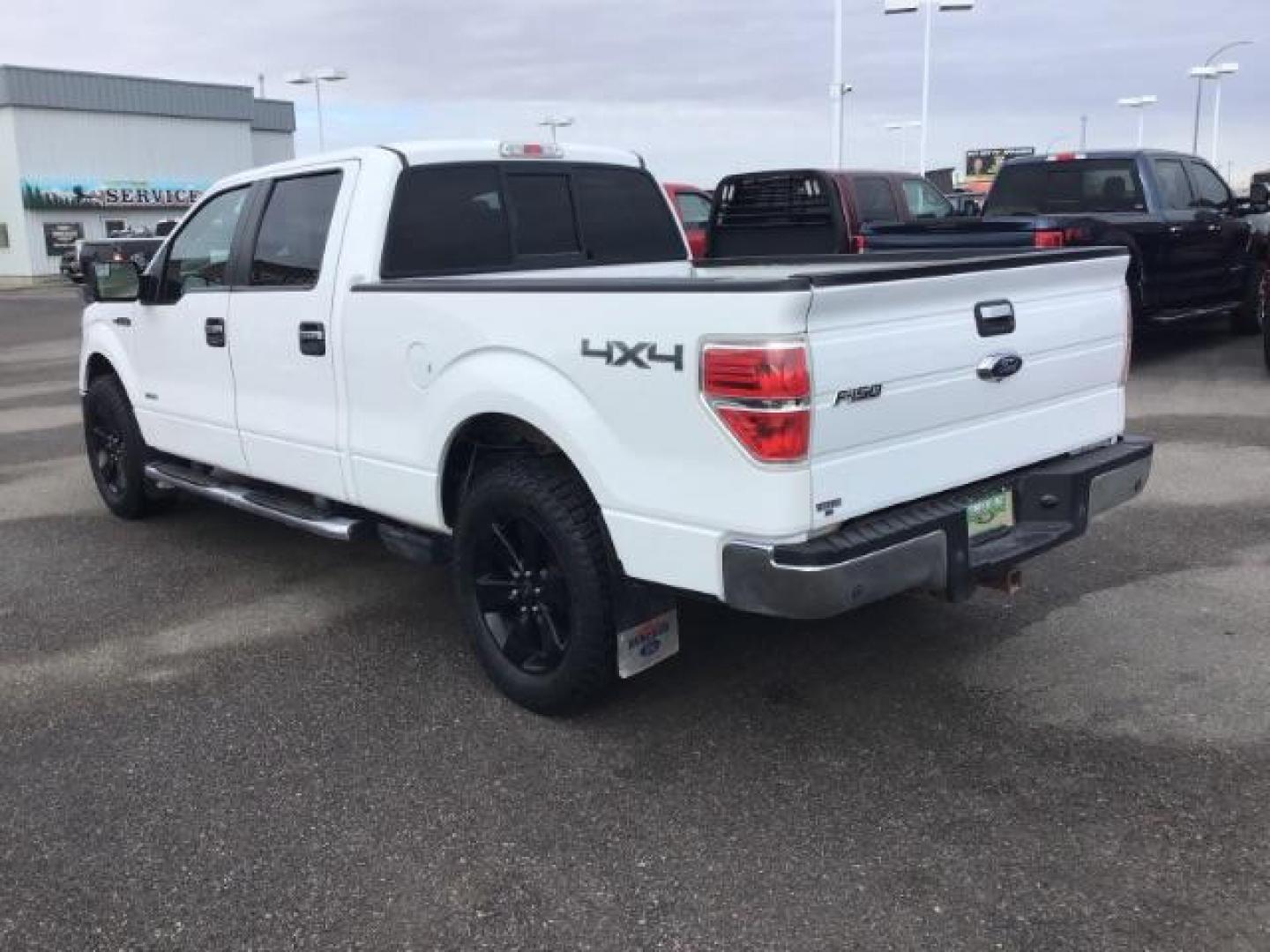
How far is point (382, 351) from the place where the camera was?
4355 millimetres

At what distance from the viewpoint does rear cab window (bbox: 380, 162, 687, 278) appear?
468 centimetres

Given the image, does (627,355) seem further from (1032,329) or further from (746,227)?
(746,227)

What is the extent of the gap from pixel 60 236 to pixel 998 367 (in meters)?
47.7

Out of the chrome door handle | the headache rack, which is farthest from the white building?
the chrome door handle

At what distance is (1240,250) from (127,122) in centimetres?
4436

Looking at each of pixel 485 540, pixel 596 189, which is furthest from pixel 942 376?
pixel 596 189

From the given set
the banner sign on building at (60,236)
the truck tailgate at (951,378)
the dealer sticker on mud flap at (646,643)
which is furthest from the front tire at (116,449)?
the banner sign on building at (60,236)

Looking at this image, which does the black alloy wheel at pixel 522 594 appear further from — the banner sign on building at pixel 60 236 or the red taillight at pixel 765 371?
the banner sign on building at pixel 60 236

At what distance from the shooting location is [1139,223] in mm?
10672

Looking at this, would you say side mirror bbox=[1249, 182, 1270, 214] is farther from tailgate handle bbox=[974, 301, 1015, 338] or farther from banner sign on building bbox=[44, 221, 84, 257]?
banner sign on building bbox=[44, 221, 84, 257]

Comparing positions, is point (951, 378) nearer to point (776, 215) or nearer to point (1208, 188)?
point (776, 215)

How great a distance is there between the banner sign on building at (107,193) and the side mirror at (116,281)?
1591 inches

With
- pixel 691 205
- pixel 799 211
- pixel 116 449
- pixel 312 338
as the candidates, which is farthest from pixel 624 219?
pixel 691 205

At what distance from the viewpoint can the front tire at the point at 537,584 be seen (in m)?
3.76
